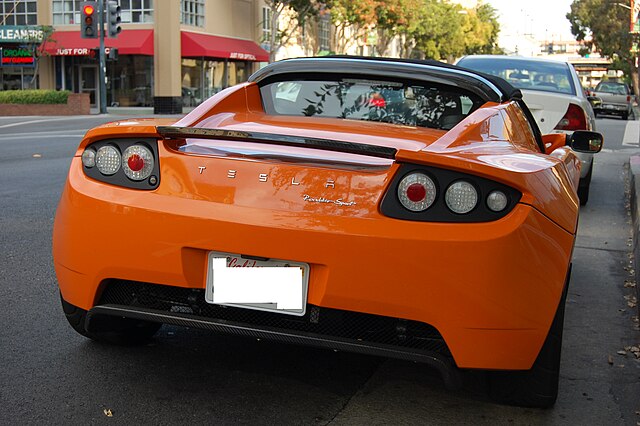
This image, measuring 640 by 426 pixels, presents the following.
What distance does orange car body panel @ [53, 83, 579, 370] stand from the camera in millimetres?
3043

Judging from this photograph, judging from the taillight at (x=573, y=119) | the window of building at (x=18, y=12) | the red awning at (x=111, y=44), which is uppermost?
the window of building at (x=18, y=12)

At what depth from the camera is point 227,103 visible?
4.16m

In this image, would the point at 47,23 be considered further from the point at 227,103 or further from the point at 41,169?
the point at 227,103

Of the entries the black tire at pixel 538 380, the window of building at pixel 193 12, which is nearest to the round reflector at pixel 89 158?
the black tire at pixel 538 380

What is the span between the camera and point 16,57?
41656mm

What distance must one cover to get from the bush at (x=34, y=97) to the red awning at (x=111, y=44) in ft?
20.4

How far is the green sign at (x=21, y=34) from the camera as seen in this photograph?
39.7 metres

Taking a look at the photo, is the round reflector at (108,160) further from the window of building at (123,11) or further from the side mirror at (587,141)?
the window of building at (123,11)

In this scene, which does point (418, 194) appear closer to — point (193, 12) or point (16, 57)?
point (193, 12)

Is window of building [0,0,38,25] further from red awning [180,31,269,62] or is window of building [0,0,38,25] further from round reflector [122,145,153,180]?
round reflector [122,145,153,180]

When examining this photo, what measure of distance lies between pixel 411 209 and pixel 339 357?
4.44ft

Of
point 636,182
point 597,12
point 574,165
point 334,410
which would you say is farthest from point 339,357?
point 597,12

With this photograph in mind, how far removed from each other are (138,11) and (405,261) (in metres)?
40.3

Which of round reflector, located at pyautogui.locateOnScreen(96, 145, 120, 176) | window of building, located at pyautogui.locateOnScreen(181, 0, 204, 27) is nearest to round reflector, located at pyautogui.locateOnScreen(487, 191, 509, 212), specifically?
round reflector, located at pyautogui.locateOnScreen(96, 145, 120, 176)
